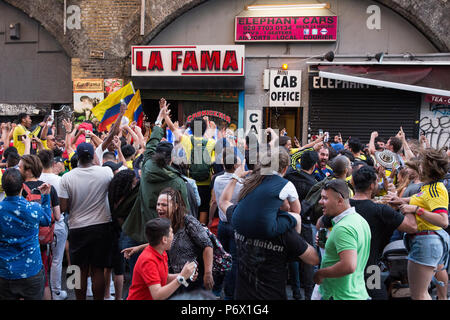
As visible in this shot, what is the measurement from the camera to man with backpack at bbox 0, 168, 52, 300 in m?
3.61

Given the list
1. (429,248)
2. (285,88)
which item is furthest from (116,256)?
(285,88)

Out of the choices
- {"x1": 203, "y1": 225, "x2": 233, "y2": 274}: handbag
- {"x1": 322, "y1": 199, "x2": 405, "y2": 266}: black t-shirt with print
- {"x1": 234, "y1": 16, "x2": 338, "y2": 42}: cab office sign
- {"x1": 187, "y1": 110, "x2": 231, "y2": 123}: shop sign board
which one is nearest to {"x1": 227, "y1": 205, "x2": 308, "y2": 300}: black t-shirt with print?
{"x1": 203, "y1": 225, "x2": 233, "y2": 274}: handbag

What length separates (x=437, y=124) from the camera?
11562mm

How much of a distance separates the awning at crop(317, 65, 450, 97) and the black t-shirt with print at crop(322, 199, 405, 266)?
27.7 ft

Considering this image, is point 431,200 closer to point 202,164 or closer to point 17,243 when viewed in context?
point 202,164

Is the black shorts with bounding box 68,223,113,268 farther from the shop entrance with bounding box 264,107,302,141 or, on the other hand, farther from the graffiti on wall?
the graffiti on wall

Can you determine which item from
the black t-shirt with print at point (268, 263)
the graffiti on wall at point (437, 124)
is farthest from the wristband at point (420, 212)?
the graffiti on wall at point (437, 124)

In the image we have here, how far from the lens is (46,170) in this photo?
194 inches

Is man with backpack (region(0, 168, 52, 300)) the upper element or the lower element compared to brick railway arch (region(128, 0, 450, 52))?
lower

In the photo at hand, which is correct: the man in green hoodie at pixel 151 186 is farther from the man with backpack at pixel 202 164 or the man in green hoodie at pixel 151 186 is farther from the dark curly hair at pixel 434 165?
the dark curly hair at pixel 434 165

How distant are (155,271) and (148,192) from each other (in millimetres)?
1437
